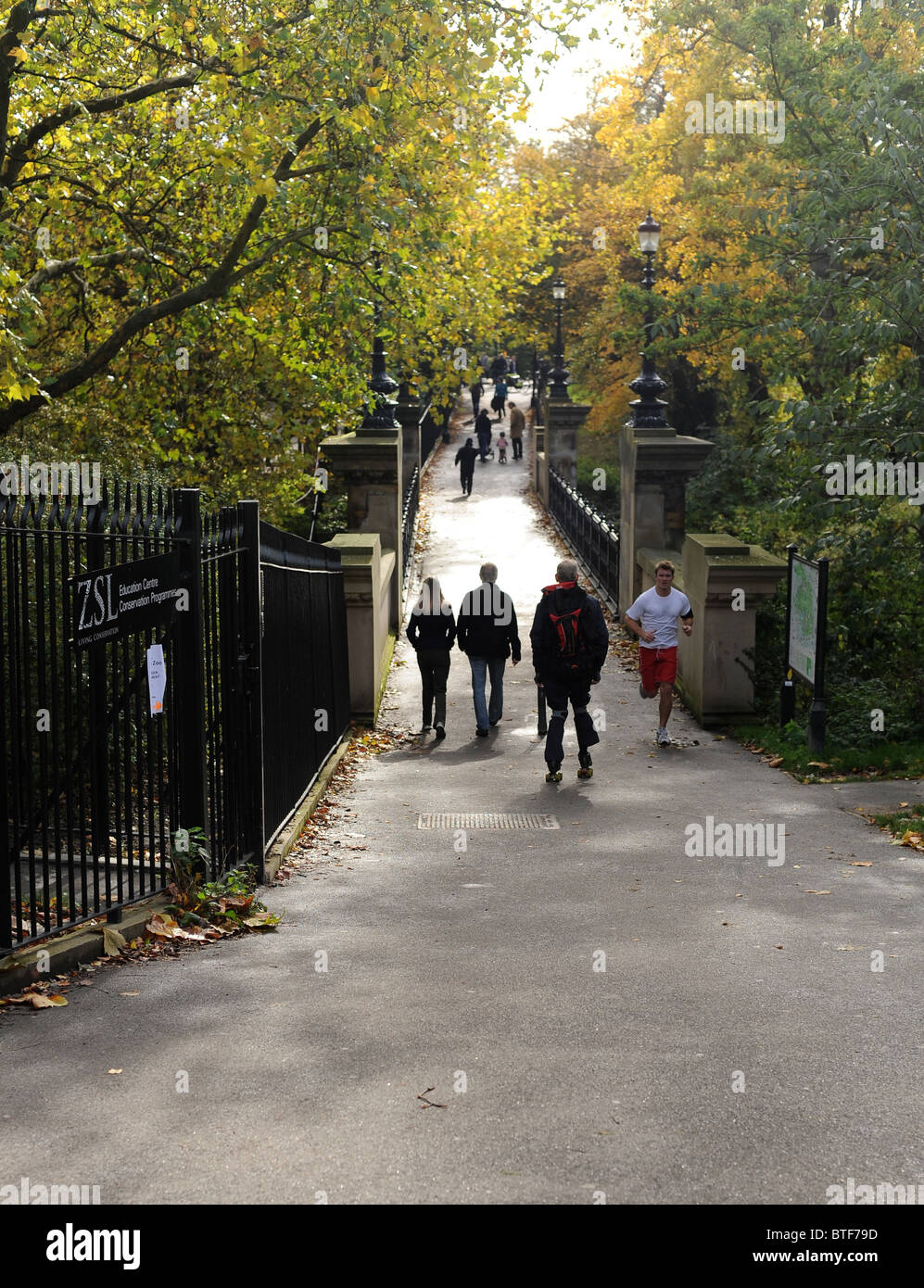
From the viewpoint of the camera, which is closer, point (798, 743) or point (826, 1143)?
point (826, 1143)

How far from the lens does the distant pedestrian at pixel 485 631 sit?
45.9 ft

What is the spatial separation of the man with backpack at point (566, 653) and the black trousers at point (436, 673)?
2.13m

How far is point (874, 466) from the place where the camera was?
1299 cm

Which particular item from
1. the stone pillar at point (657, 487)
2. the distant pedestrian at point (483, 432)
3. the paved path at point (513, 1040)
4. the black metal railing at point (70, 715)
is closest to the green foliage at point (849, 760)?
the paved path at point (513, 1040)

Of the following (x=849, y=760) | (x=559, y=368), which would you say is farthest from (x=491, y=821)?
(x=559, y=368)

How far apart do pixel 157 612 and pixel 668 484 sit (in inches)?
532

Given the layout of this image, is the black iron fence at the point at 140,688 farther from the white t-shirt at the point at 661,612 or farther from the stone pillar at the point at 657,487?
the stone pillar at the point at 657,487

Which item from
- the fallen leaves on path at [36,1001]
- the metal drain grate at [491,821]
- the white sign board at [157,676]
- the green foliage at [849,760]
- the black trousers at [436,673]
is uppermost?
the white sign board at [157,676]

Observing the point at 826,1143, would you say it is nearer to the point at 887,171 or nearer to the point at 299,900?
the point at 299,900

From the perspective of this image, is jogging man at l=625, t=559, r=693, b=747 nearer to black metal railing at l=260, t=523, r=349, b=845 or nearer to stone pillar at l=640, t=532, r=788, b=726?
stone pillar at l=640, t=532, r=788, b=726

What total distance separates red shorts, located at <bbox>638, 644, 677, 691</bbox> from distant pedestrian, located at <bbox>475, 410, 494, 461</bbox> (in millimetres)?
29301

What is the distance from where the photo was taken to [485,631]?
1411 centimetres

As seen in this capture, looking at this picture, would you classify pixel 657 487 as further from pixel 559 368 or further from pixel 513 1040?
pixel 559 368

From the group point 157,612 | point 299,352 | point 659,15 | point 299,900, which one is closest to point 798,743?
point 299,900
